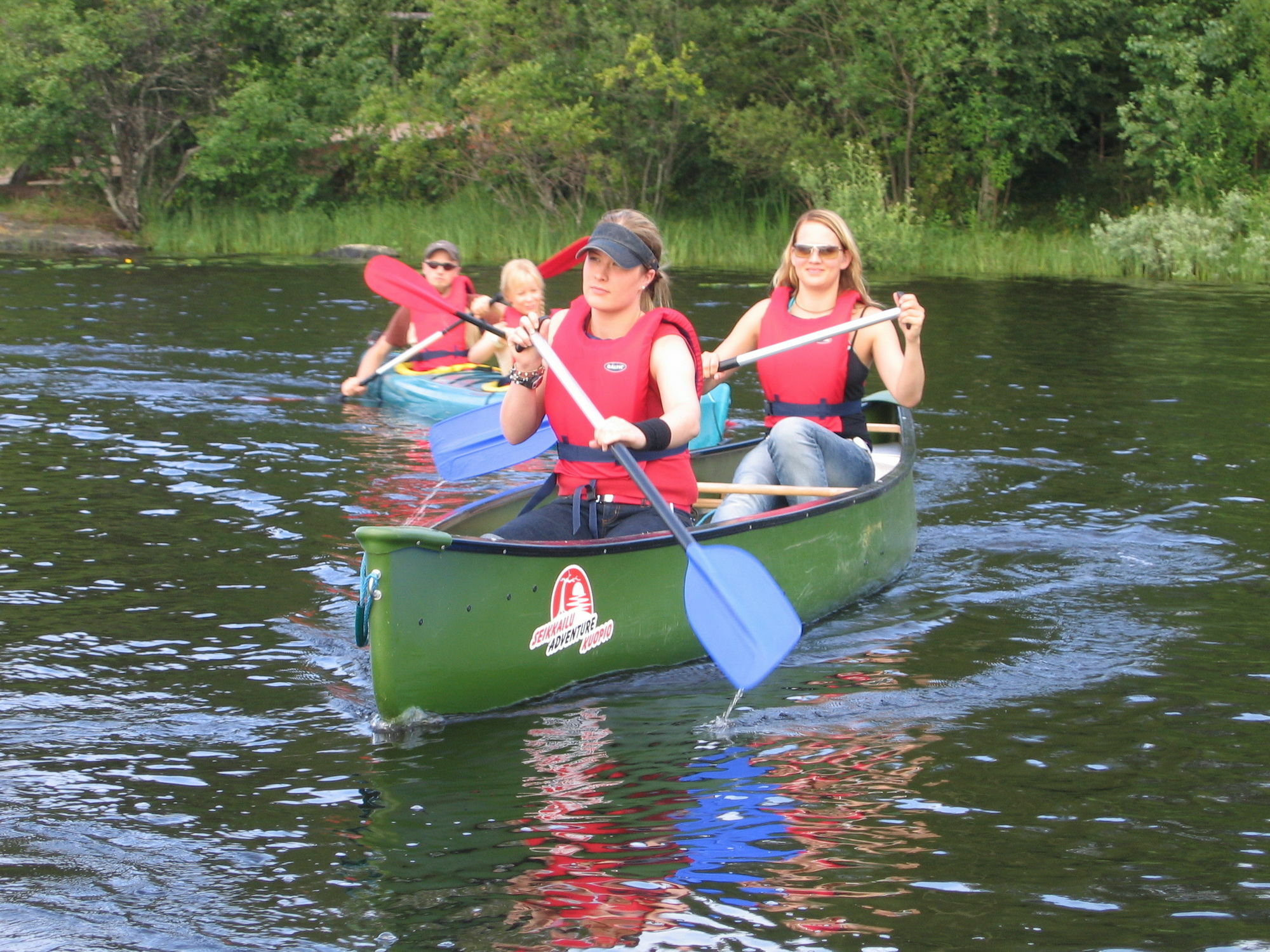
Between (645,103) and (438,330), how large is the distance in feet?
45.6

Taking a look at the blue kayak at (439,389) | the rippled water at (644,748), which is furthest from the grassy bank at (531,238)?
the rippled water at (644,748)

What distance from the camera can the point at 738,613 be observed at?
380cm

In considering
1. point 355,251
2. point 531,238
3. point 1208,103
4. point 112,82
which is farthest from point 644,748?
point 112,82

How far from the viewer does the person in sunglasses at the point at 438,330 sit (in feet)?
28.0

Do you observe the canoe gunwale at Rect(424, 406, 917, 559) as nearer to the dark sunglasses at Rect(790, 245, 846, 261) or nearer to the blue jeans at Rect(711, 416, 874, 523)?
the blue jeans at Rect(711, 416, 874, 523)

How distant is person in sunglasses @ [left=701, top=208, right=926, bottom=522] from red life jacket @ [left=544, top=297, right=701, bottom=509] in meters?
0.94

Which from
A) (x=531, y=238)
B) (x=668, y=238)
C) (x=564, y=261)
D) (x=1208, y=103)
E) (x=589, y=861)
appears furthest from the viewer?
(x=531, y=238)

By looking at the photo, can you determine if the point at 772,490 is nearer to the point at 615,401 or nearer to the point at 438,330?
the point at 615,401

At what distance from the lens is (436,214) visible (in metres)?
21.5

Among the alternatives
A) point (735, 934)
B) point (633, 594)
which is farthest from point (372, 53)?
point (735, 934)

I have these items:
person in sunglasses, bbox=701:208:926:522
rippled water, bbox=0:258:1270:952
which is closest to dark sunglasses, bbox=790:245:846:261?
person in sunglasses, bbox=701:208:926:522

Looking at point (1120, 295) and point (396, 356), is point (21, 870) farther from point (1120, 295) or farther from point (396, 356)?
point (1120, 295)

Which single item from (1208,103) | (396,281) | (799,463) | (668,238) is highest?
(1208,103)

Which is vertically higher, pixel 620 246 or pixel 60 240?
pixel 60 240
